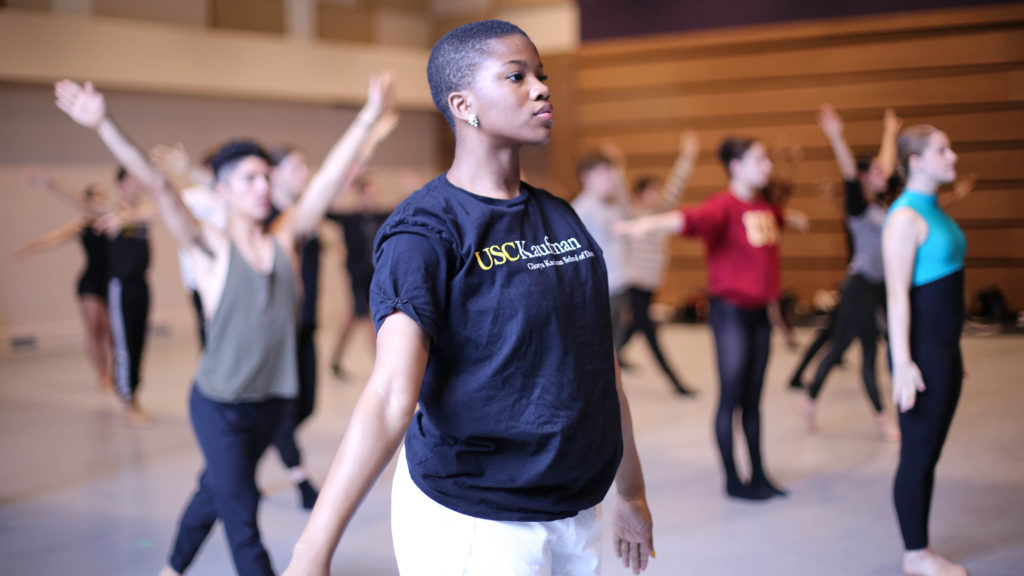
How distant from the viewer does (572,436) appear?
1407 mm

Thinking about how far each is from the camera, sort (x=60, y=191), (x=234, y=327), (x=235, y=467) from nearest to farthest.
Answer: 1. (x=235, y=467)
2. (x=234, y=327)
3. (x=60, y=191)

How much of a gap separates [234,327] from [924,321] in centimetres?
212

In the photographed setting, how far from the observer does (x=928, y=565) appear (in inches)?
114

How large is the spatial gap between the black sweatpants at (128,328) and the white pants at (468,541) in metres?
4.68

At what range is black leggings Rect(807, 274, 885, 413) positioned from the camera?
192 inches

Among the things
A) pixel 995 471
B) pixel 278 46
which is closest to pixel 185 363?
pixel 278 46

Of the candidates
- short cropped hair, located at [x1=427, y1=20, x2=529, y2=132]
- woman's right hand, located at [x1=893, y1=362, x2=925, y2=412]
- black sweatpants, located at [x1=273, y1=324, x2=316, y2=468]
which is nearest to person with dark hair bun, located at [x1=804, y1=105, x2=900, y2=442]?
woman's right hand, located at [x1=893, y1=362, x2=925, y2=412]

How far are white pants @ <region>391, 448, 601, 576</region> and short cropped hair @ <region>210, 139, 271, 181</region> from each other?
1618 mm

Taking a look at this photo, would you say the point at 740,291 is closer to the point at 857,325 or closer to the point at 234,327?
the point at 857,325

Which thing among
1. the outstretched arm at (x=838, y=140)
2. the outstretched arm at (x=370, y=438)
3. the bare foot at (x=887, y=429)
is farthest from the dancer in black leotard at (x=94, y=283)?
the outstretched arm at (x=370, y=438)

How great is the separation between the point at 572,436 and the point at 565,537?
192 mm

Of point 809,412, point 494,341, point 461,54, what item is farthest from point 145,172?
point 809,412

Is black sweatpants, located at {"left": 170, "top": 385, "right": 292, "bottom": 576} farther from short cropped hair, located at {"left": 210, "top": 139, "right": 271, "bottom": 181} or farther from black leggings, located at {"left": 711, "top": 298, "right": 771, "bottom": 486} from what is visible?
black leggings, located at {"left": 711, "top": 298, "right": 771, "bottom": 486}

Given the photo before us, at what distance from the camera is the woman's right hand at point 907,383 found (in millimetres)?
2762
